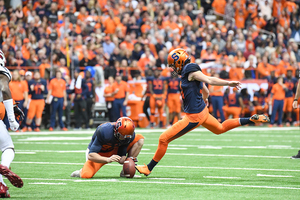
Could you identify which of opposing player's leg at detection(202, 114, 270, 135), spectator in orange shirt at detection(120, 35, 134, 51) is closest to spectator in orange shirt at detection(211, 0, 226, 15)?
spectator in orange shirt at detection(120, 35, 134, 51)

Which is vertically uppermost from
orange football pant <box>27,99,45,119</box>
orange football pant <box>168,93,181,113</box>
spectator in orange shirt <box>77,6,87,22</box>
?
spectator in orange shirt <box>77,6,87,22</box>

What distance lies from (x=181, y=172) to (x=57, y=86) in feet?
31.7

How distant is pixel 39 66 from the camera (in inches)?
678

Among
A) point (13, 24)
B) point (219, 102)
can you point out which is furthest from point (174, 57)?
point (13, 24)

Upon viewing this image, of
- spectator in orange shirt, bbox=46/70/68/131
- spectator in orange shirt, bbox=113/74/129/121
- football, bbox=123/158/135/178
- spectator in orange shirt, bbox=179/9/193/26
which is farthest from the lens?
spectator in orange shirt, bbox=179/9/193/26

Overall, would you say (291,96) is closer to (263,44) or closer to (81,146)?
(263,44)

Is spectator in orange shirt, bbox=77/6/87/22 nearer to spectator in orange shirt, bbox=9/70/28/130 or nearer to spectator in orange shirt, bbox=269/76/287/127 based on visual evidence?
spectator in orange shirt, bbox=9/70/28/130

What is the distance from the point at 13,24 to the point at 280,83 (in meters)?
9.94

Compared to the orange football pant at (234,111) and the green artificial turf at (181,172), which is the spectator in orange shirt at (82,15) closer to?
the orange football pant at (234,111)

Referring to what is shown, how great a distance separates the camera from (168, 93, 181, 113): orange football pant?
17.2 m

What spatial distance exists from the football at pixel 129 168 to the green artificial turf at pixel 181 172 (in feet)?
0.29

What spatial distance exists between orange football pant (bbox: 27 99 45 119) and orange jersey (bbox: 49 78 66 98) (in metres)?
0.47

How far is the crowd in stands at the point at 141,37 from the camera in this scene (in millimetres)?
17797

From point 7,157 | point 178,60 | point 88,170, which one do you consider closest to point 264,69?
point 178,60
